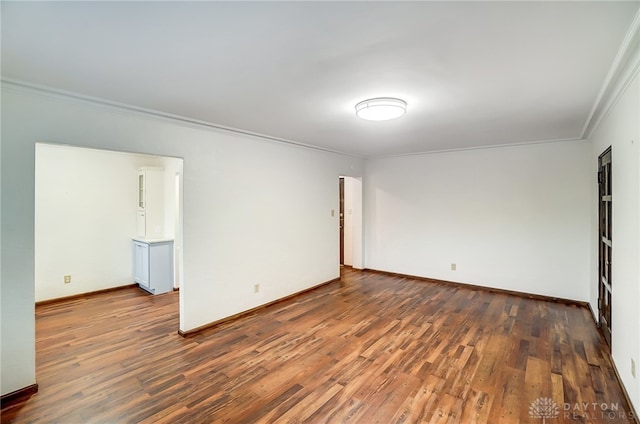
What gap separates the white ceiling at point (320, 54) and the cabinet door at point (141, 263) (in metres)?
2.94

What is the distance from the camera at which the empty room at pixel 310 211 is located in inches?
67.7

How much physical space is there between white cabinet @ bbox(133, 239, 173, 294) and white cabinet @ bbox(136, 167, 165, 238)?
279mm

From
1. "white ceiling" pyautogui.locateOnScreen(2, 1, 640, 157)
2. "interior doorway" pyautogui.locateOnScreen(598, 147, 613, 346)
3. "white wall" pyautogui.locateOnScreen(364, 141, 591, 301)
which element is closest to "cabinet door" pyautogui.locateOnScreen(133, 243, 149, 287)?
"white ceiling" pyautogui.locateOnScreen(2, 1, 640, 157)

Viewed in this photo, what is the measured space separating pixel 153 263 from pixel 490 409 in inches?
193

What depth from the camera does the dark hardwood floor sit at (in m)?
2.18

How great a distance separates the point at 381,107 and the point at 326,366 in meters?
2.45

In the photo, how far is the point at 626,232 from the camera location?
7.57 feet

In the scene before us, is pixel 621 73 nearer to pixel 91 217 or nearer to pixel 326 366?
pixel 326 366

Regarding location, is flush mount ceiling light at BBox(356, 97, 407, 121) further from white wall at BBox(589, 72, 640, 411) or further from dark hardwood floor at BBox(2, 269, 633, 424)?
dark hardwood floor at BBox(2, 269, 633, 424)

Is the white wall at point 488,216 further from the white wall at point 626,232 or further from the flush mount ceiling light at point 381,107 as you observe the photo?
the flush mount ceiling light at point 381,107

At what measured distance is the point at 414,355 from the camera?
2980mm
